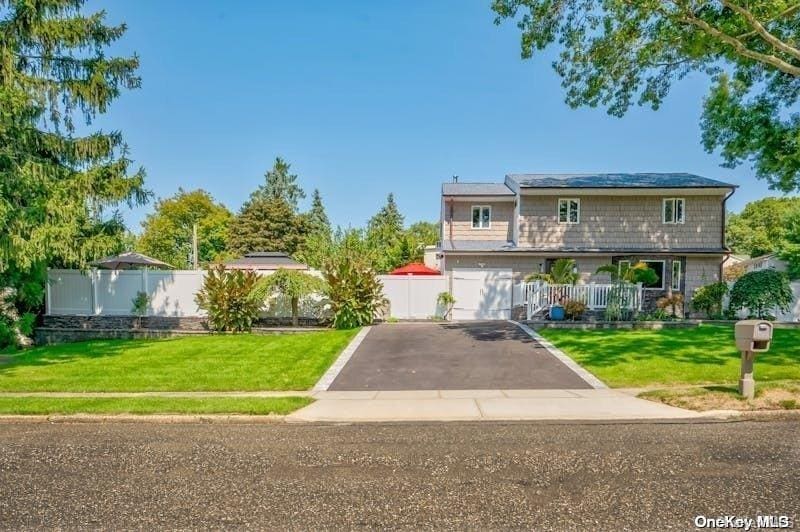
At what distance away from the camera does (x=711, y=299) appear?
56.0ft

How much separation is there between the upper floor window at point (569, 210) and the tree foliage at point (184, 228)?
34551 millimetres

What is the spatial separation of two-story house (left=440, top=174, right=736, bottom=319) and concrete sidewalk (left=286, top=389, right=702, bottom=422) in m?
12.0

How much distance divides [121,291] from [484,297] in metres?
14.3

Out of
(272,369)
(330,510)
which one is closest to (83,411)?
(272,369)

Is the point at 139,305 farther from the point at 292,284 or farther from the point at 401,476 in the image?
the point at 401,476

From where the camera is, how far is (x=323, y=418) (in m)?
6.42

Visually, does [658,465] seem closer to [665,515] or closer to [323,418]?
[665,515]

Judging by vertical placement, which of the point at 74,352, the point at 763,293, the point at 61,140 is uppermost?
the point at 61,140

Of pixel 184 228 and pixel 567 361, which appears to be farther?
pixel 184 228

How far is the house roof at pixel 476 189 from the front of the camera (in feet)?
70.8

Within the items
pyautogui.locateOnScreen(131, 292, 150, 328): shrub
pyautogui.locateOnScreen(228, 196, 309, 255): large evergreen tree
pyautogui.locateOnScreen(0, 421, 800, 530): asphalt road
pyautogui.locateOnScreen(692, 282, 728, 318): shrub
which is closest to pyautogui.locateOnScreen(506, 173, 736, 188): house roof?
pyautogui.locateOnScreen(692, 282, 728, 318): shrub

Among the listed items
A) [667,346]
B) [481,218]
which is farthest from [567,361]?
[481,218]

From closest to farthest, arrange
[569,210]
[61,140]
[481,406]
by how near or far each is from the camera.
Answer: [481,406] → [61,140] → [569,210]

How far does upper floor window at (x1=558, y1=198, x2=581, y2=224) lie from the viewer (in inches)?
800
